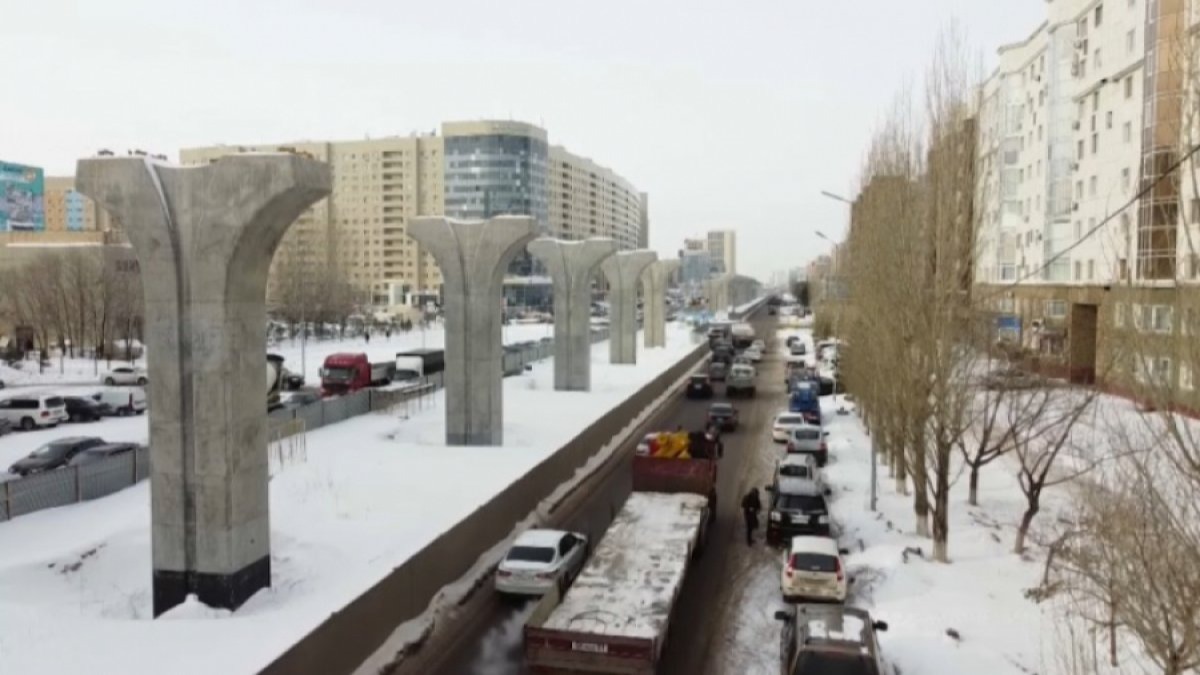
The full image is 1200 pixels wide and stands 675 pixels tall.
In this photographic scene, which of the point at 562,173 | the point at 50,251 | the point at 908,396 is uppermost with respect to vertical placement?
the point at 562,173

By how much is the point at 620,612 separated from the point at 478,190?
150485 mm

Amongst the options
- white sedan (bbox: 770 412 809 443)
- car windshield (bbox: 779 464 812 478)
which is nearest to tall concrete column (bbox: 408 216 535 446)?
car windshield (bbox: 779 464 812 478)

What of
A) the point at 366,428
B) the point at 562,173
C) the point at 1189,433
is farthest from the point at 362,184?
the point at 1189,433

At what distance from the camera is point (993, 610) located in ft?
48.1

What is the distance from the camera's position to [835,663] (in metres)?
10.8

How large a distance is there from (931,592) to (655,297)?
61892mm

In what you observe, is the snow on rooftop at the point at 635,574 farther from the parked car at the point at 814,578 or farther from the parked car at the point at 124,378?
the parked car at the point at 124,378

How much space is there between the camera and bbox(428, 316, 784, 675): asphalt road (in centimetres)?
1329

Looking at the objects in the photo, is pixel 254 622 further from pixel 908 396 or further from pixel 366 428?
pixel 366 428

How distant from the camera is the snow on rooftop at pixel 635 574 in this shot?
39.8ft

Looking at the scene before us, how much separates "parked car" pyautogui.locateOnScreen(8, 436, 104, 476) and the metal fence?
8.70ft

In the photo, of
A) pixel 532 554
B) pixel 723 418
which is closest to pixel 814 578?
pixel 532 554

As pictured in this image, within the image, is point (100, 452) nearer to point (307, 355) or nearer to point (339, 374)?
point (339, 374)

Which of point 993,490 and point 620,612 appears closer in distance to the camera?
point 620,612
